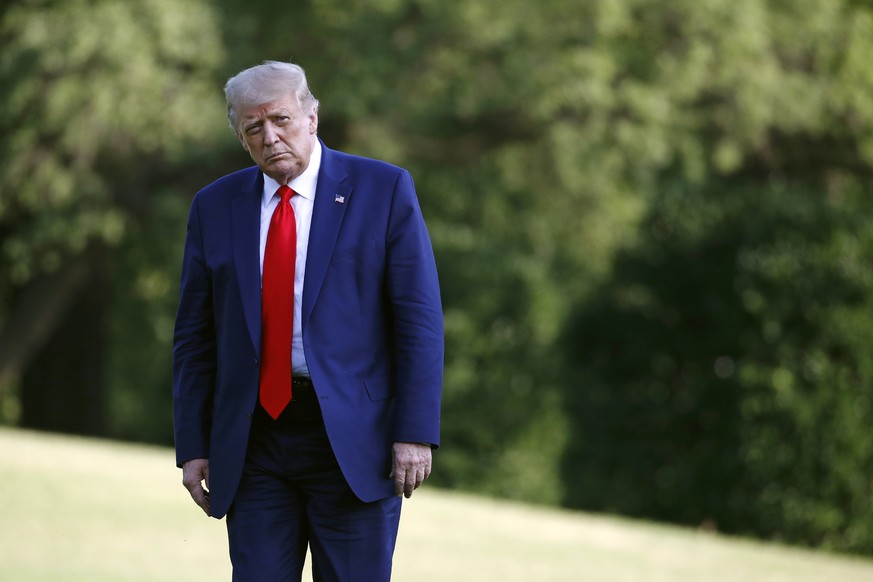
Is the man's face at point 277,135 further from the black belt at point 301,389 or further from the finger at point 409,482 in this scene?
the finger at point 409,482

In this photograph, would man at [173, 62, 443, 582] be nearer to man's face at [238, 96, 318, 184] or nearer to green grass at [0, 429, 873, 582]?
man's face at [238, 96, 318, 184]

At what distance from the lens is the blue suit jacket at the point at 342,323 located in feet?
11.5

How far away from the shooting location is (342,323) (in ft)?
11.6

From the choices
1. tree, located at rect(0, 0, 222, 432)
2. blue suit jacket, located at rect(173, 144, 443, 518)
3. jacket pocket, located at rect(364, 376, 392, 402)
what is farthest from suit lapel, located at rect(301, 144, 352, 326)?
tree, located at rect(0, 0, 222, 432)

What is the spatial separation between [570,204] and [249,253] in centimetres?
1241

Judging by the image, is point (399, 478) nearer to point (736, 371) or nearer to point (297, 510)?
point (297, 510)

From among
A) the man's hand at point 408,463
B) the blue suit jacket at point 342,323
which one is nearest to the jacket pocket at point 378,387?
the blue suit jacket at point 342,323

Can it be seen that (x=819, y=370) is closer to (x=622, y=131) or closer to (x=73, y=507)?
(x=622, y=131)

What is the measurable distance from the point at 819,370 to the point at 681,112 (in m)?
4.84

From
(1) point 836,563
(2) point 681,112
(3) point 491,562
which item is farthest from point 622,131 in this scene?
(3) point 491,562

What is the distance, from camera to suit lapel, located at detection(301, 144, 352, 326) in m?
3.50

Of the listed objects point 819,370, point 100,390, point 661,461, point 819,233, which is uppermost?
point 819,233

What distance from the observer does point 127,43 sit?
41.5 feet

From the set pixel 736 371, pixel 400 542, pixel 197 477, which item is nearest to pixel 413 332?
pixel 197 477
